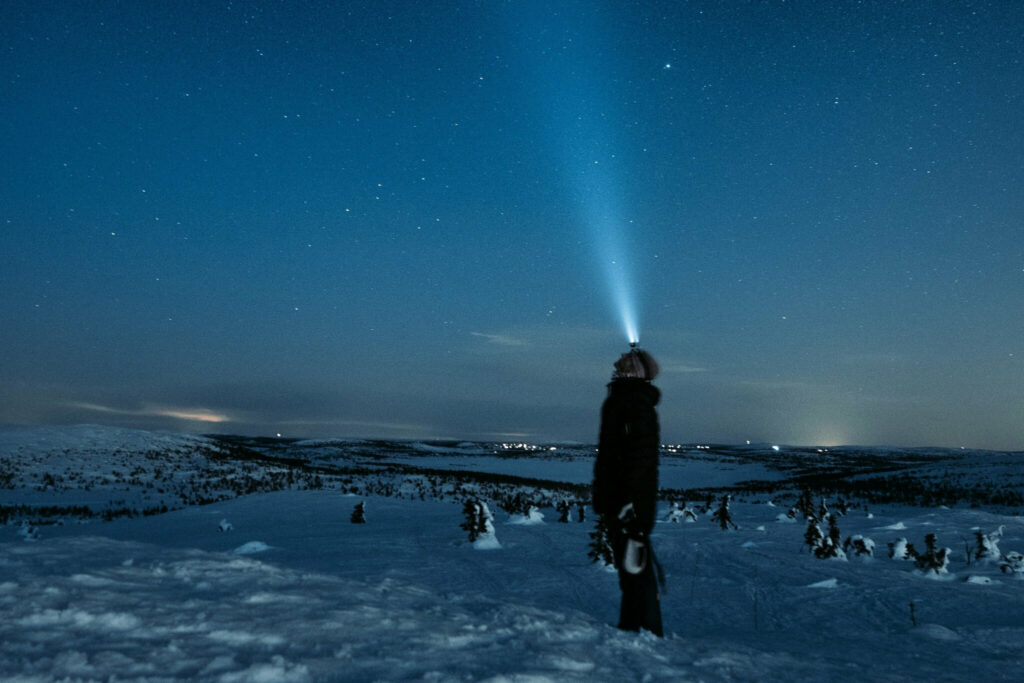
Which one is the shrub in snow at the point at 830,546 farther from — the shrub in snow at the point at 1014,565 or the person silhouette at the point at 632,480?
the person silhouette at the point at 632,480

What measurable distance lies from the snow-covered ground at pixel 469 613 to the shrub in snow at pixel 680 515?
3.84 m

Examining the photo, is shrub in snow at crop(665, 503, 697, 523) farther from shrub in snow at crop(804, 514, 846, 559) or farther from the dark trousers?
the dark trousers

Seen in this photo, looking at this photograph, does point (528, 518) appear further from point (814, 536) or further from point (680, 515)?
point (814, 536)

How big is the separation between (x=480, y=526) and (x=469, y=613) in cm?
517

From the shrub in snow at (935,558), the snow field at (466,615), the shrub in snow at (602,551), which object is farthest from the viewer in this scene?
the shrub in snow at (935,558)

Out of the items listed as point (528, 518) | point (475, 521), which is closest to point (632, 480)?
point (475, 521)

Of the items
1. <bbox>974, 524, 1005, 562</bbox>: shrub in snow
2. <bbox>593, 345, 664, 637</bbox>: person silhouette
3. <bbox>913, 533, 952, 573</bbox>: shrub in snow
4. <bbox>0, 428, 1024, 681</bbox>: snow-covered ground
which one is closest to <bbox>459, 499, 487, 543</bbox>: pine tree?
<bbox>0, 428, 1024, 681</bbox>: snow-covered ground

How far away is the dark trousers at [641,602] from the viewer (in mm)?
4242

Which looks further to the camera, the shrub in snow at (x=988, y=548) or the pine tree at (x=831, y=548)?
the shrub in snow at (x=988, y=548)

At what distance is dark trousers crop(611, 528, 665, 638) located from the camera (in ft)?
13.9

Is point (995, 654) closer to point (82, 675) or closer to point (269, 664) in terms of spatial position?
point (269, 664)

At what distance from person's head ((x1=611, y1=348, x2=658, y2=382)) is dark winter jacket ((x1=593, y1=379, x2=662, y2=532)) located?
0.05 metres

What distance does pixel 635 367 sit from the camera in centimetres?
486

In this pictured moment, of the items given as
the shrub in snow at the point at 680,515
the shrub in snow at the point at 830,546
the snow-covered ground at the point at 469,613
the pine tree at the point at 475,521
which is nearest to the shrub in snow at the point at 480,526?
the pine tree at the point at 475,521
